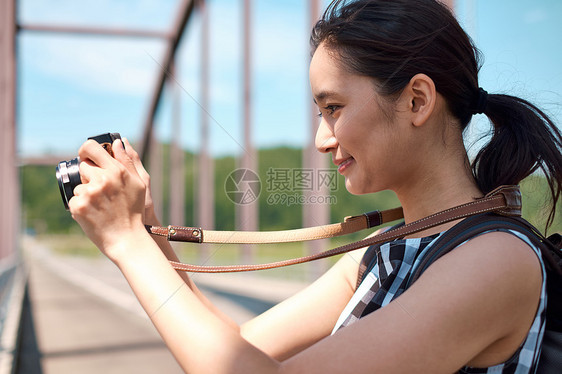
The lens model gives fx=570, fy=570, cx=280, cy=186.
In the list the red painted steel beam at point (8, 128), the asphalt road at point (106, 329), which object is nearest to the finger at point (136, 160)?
the asphalt road at point (106, 329)

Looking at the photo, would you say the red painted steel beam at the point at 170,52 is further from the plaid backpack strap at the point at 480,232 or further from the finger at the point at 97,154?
the plaid backpack strap at the point at 480,232

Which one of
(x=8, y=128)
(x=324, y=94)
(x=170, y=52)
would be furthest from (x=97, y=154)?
(x=170, y=52)

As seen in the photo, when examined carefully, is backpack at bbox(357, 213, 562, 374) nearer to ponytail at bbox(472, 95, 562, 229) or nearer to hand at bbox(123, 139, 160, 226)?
ponytail at bbox(472, 95, 562, 229)

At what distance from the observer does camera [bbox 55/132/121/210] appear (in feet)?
2.88

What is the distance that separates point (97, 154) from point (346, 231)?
0.51 metres

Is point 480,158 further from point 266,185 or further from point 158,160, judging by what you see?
point 158,160

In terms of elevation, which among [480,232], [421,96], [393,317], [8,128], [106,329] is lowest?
[106,329]

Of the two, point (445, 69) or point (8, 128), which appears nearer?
point (445, 69)

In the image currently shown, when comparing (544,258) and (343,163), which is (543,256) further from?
(343,163)

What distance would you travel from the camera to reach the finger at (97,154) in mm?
837

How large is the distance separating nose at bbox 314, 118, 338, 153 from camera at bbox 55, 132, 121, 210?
360mm

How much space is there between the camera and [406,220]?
108 centimetres

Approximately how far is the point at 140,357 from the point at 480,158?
4.32 meters

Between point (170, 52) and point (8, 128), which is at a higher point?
point (170, 52)
